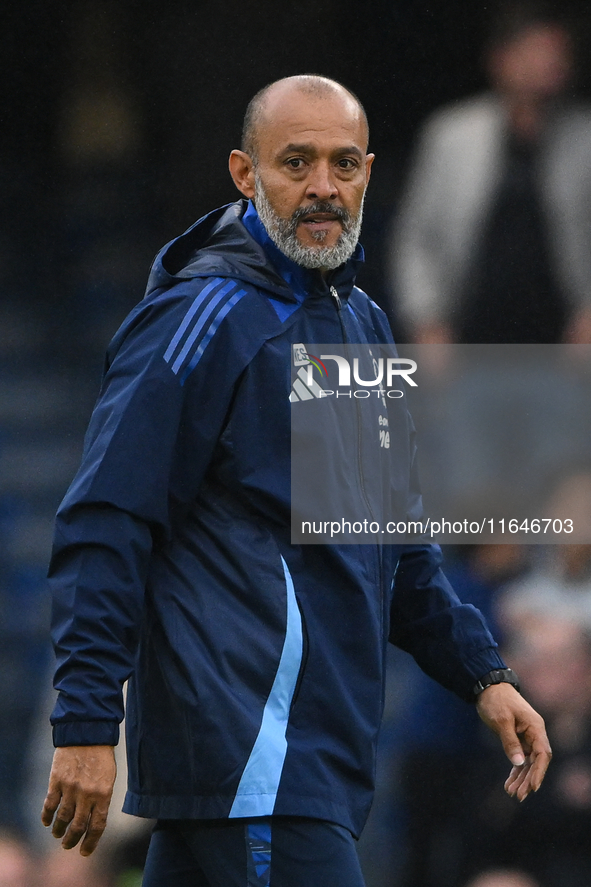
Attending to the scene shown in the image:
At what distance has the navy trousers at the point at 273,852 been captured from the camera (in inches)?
68.1

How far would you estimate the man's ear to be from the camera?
215cm

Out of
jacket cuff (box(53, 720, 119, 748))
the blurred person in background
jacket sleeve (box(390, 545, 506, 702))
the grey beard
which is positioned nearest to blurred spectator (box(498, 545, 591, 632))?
the blurred person in background

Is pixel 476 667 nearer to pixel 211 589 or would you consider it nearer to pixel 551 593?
pixel 211 589

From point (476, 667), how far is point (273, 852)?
55 cm

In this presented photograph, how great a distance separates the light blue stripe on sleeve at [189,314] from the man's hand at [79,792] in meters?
0.57

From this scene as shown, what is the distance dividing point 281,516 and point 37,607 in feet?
4.48

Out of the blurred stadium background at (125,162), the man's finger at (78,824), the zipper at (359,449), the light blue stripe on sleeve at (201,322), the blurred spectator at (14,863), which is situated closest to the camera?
the man's finger at (78,824)

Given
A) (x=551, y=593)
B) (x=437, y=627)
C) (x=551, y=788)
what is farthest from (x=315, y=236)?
(x=551, y=788)

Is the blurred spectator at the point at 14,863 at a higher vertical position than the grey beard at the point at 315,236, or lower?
lower

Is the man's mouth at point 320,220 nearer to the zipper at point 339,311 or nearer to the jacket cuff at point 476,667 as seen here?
the zipper at point 339,311

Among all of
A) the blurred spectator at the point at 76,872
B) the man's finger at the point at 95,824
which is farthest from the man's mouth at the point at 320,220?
the blurred spectator at the point at 76,872

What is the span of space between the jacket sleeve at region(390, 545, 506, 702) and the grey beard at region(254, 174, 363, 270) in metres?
0.53

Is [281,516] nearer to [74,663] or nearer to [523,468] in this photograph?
[74,663]

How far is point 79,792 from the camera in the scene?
165 cm
